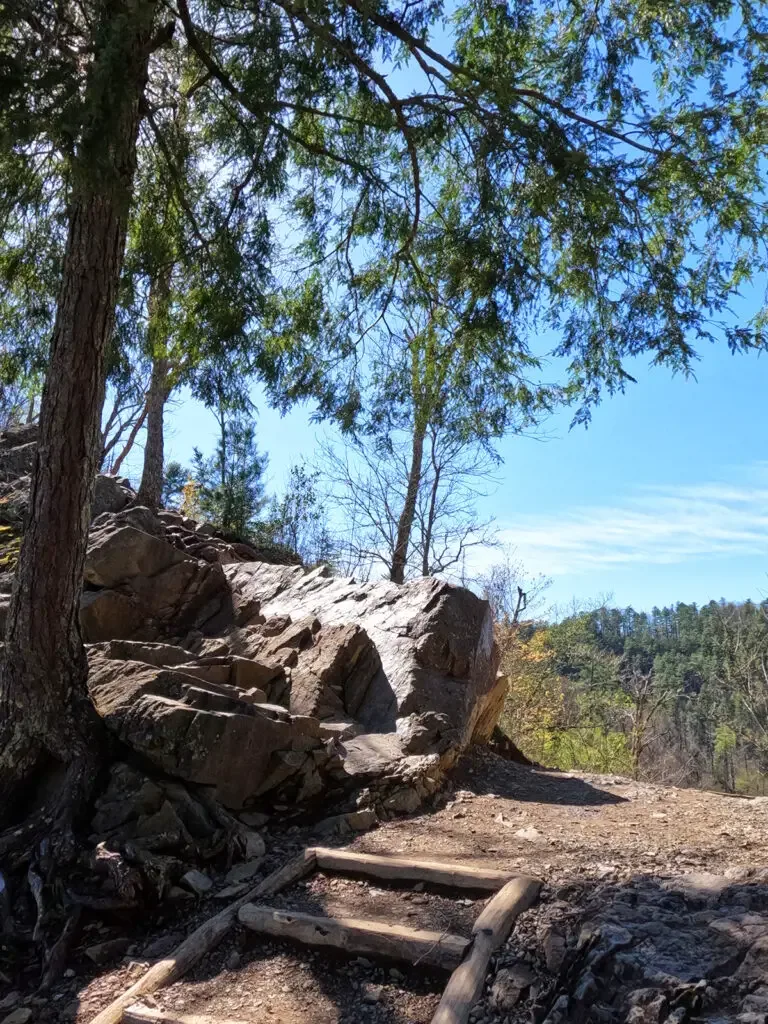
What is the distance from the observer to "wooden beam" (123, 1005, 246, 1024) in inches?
121

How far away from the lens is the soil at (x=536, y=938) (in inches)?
106

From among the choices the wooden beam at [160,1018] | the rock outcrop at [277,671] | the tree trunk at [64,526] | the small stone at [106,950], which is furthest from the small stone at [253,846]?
the wooden beam at [160,1018]

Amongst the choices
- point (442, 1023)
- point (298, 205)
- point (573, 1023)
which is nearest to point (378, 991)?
point (442, 1023)

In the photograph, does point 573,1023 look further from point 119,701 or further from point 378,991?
point 119,701

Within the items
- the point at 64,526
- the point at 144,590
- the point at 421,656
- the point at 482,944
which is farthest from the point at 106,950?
the point at 144,590

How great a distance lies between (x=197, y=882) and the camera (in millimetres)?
4129

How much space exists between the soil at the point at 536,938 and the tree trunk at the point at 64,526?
1123 mm

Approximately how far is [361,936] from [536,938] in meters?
0.76

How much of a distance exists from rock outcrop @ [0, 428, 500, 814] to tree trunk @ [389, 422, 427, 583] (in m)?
5.21

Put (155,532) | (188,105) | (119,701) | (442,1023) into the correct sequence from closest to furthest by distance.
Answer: (442,1023), (119,701), (188,105), (155,532)

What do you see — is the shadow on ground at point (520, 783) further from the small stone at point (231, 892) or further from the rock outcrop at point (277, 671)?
A: the small stone at point (231, 892)

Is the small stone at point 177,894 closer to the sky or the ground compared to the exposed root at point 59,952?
closer to the sky

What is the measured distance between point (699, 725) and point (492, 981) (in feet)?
140

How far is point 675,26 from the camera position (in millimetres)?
5402
